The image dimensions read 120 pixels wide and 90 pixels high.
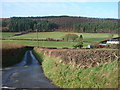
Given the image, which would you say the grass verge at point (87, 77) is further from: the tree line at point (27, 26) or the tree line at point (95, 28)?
the tree line at point (95, 28)

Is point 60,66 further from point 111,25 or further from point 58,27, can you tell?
point 58,27

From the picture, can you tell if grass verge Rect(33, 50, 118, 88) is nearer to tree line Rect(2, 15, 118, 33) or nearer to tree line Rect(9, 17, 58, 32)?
tree line Rect(2, 15, 118, 33)

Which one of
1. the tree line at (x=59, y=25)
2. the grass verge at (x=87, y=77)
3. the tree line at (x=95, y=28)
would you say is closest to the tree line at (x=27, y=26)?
the tree line at (x=59, y=25)

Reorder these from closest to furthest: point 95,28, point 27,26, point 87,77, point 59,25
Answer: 1. point 87,77
2. point 27,26
3. point 95,28
4. point 59,25

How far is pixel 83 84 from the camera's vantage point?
1102cm

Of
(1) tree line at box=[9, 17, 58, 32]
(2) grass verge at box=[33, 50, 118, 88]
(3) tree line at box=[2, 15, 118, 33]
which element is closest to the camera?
(2) grass verge at box=[33, 50, 118, 88]

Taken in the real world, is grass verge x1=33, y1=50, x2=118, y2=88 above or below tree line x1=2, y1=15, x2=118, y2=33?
below

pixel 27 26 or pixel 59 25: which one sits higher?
pixel 59 25

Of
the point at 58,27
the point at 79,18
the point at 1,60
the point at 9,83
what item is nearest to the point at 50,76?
the point at 9,83

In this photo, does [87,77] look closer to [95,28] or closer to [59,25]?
[95,28]

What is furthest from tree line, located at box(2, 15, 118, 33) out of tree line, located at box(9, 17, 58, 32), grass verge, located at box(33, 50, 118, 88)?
grass verge, located at box(33, 50, 118, 88)

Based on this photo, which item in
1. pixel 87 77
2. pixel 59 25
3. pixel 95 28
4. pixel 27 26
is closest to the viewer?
pixel 87 77

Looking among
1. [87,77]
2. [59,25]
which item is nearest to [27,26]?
[59,25]

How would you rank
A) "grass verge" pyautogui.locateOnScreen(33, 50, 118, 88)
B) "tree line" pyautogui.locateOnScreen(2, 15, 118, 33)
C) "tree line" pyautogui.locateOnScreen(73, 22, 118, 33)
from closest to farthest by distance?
"grass verge" pyautogui.locateOnScreen(33, 50, 118, 88) → "tree line" pyautogui.locateOnScreen(2, 15, 118, 33) → "tree line" pyautogui.locateOnScreen(73, 22, 118, 33)
